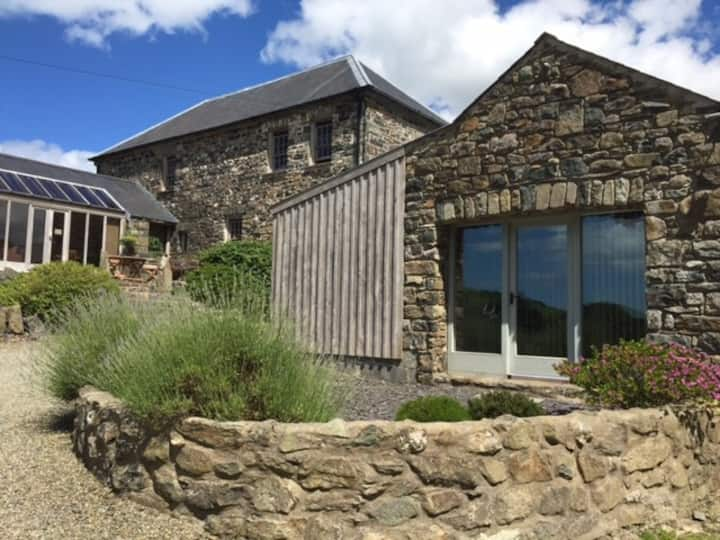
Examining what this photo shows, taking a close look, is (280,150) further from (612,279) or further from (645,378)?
(645,378)

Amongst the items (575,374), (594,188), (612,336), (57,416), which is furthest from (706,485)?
(57,416)

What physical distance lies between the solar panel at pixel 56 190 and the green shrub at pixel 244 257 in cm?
461

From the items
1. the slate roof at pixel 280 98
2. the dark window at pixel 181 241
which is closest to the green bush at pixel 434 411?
the slate roof at pixel 280 98

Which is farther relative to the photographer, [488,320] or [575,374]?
[488,320]

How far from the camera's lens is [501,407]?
4.30m

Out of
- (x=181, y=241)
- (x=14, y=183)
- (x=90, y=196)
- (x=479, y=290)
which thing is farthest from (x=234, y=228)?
(x=479, y=290)

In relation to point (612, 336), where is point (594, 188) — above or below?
above

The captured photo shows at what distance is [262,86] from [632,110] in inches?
675

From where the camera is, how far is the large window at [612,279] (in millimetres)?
6398

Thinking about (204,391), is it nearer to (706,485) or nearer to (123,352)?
(123,352)

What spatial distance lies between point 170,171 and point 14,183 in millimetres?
5269

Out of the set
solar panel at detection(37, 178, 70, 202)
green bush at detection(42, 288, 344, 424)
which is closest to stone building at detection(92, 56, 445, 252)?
solar panel at detection(37, 178, 70, 202)

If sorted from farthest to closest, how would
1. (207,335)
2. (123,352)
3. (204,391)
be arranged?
(123,352)
(207,335)
(204,391)

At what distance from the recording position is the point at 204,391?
364 cm
